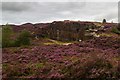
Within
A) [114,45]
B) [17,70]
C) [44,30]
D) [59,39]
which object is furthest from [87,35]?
[17,70]

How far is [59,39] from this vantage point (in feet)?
212

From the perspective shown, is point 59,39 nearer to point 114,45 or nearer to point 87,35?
point 87,35

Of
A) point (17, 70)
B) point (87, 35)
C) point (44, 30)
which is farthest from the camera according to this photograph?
point (44, 30)

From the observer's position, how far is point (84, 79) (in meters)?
18.0

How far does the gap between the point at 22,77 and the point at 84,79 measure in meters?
5.16

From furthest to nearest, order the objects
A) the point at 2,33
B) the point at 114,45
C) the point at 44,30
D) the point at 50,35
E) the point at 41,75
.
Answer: the point at 44,30 < the point at 50,35 < the point at 2,33 < the point at 114,45 < the point at 41,75

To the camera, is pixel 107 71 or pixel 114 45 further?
pixel 114 45

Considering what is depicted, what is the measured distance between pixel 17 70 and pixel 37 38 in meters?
42.9

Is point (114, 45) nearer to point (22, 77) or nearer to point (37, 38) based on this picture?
point (22, 77)

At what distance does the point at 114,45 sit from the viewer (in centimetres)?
3944

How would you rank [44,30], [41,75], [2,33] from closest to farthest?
1. [41,75]
2. [2,33]
3. [44,30]

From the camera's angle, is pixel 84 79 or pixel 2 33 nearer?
pixel 84 79

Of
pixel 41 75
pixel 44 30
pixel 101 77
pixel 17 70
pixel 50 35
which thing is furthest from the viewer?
pixel 44 30

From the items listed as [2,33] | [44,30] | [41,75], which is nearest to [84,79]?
[41,75]
